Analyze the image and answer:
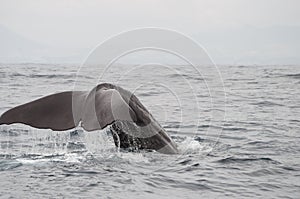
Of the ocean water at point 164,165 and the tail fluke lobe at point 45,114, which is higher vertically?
the tail fluke lobe at point 45,114

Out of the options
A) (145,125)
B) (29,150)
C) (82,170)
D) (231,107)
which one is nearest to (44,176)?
(82,170)

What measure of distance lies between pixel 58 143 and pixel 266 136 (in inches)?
145

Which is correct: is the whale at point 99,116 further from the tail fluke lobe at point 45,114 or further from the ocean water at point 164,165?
the ocean water at point 164,165

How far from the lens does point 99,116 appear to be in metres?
4.59

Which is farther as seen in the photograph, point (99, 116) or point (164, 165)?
point (164, 165)

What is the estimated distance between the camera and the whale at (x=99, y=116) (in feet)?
15.4

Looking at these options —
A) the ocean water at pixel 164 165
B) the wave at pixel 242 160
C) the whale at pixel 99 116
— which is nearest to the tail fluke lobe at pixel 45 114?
the whale at pixel 99 116

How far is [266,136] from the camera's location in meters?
9.27

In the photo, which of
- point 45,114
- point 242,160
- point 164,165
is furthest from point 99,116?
point 242,160

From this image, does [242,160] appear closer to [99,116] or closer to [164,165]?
[164,165]

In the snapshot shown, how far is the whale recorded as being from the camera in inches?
184

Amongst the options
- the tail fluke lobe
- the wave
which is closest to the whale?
the tail fluke lobe

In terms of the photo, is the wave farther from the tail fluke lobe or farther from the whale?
the tail fluke lobe

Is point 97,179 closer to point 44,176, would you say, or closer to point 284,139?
point 44,176
